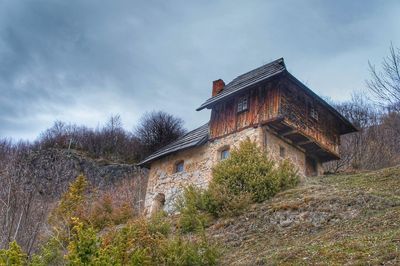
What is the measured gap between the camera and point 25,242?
29.0 feet

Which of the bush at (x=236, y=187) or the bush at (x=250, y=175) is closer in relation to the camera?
the bush at (x=236, y=187)

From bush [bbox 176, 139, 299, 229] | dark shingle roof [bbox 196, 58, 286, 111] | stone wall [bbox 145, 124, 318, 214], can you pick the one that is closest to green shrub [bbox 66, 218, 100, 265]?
bush [bbox 176, 139, 299, 229]

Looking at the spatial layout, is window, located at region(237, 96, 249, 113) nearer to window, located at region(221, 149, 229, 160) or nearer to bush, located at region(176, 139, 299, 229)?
window, located at region(221, 149, 229, 160)

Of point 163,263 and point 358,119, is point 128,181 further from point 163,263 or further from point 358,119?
point 163,263

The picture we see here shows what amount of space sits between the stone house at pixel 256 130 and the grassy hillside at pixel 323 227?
4188 millimetres

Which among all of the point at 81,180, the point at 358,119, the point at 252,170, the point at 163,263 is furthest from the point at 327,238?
the point at 358,119

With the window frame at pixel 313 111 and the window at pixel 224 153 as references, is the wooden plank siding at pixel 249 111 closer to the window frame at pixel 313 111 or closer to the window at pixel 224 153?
the window at pixel 224 153

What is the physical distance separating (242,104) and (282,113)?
2282 mm

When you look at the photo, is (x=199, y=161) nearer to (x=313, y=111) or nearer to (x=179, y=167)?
(x=179, y=167)

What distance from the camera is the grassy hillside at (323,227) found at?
7.36 m

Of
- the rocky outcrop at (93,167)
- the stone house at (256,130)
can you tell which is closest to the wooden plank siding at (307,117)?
the stone house at (256,130)

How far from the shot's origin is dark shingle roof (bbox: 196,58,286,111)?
17.3 meters

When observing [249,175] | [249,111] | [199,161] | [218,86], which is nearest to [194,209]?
[249,175]

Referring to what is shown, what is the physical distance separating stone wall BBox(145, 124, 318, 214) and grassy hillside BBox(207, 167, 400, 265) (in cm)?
404
